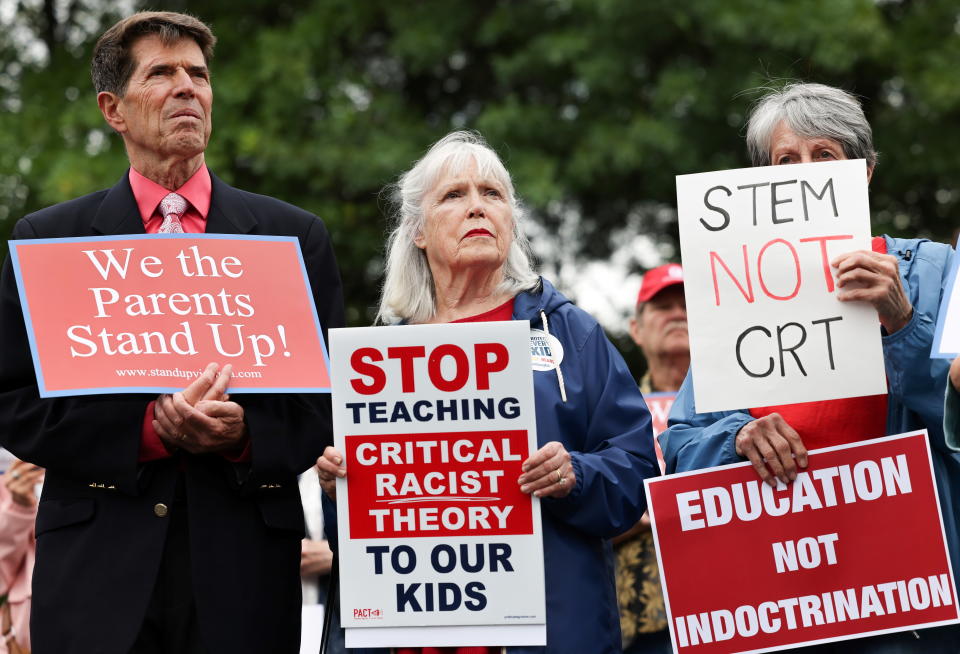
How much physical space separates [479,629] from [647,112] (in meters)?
8.39

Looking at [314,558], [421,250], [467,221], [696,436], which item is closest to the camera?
[696,436]

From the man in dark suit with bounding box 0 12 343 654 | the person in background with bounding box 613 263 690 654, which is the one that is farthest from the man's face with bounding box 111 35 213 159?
the person in background with bounding box 613 263 690 654

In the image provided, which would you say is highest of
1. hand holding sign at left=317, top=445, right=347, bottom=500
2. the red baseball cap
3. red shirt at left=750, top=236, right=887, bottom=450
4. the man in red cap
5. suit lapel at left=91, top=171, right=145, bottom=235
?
the red baseball cap

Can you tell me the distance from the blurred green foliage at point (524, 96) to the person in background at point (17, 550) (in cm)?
500

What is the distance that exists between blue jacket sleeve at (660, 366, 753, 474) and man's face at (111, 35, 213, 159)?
1575mm

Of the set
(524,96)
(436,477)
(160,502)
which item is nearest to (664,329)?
(436,477)

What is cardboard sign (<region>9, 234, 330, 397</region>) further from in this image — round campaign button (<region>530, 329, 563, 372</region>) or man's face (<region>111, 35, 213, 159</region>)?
round campaign button (<region>530, 329, 563, 372</region>)

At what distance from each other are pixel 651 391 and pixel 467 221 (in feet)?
8.61

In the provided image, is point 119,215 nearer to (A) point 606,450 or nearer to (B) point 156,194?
(B) point 156,194

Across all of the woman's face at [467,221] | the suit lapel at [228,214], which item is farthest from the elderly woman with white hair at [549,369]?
the suit lapel at [228,214]

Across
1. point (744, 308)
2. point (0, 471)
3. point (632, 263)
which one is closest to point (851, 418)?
point (744, 308)

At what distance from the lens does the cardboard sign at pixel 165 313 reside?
12.6 feet

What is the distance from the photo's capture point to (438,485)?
375cm

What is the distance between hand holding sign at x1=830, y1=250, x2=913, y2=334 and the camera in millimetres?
3504
